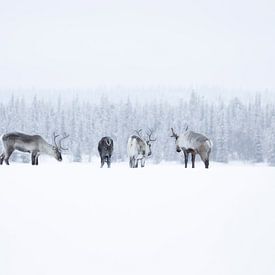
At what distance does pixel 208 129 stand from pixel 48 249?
85869 mm

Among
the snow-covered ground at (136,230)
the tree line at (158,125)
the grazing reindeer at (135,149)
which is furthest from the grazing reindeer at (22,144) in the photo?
the tree line at (158,125)

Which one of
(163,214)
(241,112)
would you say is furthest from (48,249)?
(241,112)

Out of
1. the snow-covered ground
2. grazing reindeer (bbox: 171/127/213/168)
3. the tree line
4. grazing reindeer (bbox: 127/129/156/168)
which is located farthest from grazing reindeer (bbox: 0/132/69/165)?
the tree line

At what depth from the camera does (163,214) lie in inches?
314

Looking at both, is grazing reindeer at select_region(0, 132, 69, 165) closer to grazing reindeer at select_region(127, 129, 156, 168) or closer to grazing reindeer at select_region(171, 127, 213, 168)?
grazing reindeer at select_region(127, 129, 156, 168)

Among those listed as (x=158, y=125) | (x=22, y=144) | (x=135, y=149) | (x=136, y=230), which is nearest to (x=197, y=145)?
(x=135, y=149)

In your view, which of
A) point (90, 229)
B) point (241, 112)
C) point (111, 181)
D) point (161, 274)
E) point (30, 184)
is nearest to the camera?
point (161, 274)

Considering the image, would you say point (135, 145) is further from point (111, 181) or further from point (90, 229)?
point (90, 229)

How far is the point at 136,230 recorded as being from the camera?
7.55 metres

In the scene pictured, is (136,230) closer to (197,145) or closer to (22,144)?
(197,145)

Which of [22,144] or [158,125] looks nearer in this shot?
[22,144]

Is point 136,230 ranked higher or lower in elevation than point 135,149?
lower

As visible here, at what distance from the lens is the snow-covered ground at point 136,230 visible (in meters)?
6.87

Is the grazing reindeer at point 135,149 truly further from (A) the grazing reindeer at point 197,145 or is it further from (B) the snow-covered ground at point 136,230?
(B) the snow-covered ground at point 136,230
